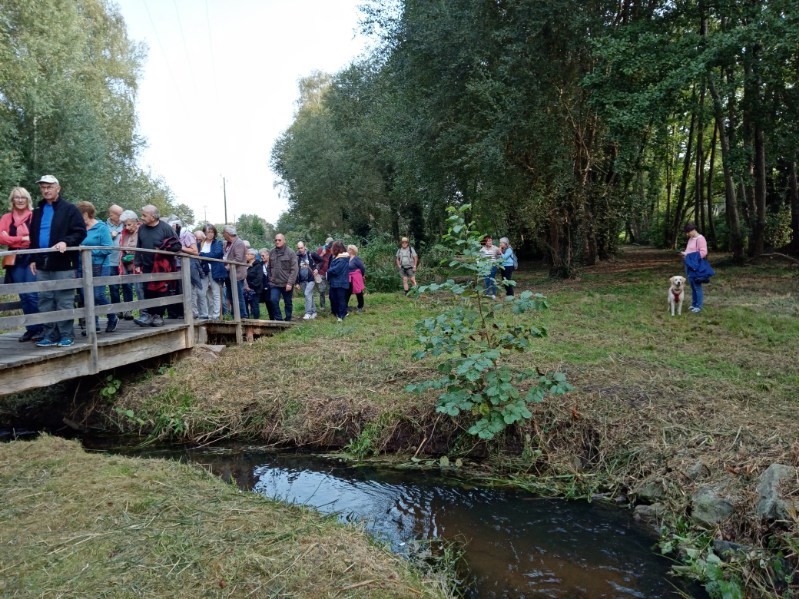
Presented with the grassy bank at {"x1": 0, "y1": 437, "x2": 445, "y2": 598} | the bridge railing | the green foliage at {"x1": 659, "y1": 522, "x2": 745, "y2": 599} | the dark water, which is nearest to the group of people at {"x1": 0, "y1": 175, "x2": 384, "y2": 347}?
the bridge railing

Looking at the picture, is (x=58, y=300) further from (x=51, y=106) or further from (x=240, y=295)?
(x=51, y=106)

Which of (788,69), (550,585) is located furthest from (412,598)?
(788,69)

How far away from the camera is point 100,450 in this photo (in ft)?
24.3

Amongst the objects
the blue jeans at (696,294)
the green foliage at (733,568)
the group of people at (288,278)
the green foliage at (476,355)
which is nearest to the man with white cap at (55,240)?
the green foliage at (476,355)

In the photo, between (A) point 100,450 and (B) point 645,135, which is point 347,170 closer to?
(B) point 645,135

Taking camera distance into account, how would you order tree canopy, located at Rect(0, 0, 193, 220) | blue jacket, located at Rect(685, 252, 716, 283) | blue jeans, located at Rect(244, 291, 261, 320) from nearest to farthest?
blue jacket, located at Rect(685, 252, 716, 283) < blue jeans, located at Rect(244, 291, 261, 320) < tree canopy, located at Rect(0, 0, 193, 220)

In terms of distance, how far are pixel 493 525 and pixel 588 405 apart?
2.25 metres

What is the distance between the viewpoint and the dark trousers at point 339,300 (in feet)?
42.9

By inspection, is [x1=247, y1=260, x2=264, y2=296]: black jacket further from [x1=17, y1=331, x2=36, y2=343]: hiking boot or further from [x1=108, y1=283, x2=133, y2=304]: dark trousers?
[x1=17, y1=331, x2=36, y2=343]: hiking boot

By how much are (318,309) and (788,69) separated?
12.7 m

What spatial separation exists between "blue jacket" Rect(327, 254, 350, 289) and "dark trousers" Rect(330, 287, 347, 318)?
11 cm

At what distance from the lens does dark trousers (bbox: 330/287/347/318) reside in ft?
42.9

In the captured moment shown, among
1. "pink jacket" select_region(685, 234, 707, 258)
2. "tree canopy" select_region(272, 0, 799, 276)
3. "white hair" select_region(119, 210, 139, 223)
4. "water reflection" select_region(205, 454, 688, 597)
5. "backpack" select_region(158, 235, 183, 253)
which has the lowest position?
"water reflection" select_region(205, 454, 688, 597)

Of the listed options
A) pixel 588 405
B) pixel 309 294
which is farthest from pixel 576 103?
pixel 588 405
